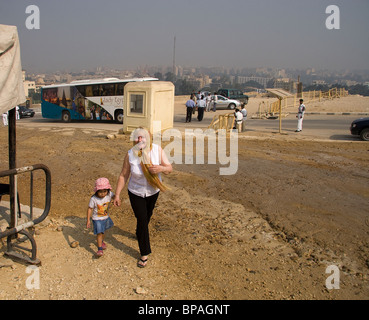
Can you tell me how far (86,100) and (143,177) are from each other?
19.9m

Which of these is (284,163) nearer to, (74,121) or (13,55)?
(13,55)

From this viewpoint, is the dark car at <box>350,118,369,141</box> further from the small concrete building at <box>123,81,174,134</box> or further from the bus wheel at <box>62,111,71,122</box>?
the bus wheel at <box>62,111,71,122</box>

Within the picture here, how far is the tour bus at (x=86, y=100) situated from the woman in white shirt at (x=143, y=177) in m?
17.6

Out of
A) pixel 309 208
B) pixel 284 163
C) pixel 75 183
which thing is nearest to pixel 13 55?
pixel 75 183

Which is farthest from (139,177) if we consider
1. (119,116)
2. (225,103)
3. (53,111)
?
(225,103)

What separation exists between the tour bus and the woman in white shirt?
17.6 meters

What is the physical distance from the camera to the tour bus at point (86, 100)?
72.5 ft

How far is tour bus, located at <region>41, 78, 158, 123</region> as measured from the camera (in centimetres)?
2209

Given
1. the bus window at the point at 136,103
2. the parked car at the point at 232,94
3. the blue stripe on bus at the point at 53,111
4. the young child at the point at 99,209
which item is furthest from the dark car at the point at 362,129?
the parked car at the point at 232,94

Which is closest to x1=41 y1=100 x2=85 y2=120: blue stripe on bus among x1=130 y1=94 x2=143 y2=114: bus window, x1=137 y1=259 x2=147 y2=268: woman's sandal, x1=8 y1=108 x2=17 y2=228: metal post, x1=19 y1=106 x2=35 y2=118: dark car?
x1=19 y1=106 x2=35 y2=118: dark car

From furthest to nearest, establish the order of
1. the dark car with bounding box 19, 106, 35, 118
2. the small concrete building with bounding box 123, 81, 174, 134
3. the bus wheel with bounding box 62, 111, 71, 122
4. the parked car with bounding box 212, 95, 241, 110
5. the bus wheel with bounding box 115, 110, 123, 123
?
1. the parked car with bounding box 212, 95, 241, 110
2. the dark car with bounding box 19, 106, 35, 118
3. the bus wheel with bounding box 62, 111, 71, 122
4. the bus wheel with bounding box 115, 110, 123, 123
5. the small concrete building with bounding box 123, 81, 174, 134

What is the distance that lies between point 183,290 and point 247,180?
4.84 meters

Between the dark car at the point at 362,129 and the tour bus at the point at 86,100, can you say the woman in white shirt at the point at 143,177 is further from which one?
the tour bus at the point at 86,100

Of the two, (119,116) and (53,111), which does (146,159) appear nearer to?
(119,116)
